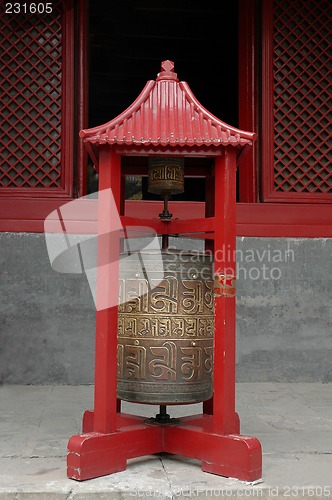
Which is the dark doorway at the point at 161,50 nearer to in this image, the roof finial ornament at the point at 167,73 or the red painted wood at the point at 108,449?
the roof finial ornament at the point at 167,73

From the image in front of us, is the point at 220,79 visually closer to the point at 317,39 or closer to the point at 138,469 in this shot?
the point at 317,39

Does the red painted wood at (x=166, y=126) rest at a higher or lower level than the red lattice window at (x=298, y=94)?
lower

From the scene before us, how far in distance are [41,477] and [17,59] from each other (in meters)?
4.68

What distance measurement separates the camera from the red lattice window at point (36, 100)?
646 cm

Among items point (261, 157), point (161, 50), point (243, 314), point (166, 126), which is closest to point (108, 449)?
point (166, 126)

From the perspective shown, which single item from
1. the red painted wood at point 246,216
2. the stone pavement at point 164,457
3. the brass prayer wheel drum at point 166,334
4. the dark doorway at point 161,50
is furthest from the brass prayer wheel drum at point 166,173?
the dark doorway at point 161,50

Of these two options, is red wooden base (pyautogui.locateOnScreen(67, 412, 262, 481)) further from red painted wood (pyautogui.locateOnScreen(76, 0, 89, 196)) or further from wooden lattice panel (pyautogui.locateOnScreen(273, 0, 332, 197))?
wooden lattice panel (pyautogui.locateOnScreen(273, 0, 332, 197))

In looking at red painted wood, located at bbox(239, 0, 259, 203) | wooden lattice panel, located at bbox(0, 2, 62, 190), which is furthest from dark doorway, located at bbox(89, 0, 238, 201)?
wooden lattice panel, located at bbox(0, 2, 62, 190)

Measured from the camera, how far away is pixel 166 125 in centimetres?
351

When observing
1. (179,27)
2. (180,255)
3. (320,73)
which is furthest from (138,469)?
(179,27)

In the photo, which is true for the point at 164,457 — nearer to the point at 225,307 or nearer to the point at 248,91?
the point at 225,307

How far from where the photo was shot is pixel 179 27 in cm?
1012

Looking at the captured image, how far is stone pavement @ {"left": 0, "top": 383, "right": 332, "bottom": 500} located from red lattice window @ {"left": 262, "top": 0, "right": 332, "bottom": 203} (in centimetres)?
237

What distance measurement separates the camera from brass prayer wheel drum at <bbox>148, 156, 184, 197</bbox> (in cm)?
369
